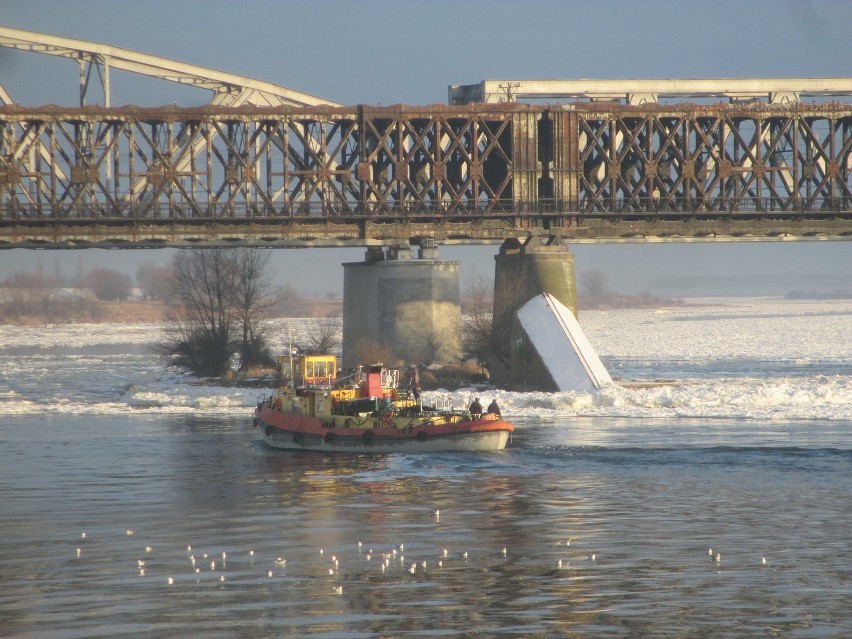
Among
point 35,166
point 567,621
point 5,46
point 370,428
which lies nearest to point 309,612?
point 567,621

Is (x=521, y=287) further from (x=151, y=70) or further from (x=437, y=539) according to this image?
(x=437, y=539)

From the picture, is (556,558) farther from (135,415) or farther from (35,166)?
(35,166)

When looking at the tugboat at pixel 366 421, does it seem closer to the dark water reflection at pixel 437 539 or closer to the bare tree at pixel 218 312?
the dark water reflection at pixel 437 539

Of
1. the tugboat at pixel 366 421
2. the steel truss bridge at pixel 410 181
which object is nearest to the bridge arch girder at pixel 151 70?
the steel truss bridge at pixel 410 181

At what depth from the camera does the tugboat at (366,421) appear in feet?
139

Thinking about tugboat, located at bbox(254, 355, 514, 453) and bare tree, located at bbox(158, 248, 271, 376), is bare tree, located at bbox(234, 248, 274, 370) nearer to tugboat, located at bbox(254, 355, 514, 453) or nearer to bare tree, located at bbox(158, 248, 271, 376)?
bare tree, located at bbox(158, 248, 271, 376)

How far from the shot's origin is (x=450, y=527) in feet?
92.7

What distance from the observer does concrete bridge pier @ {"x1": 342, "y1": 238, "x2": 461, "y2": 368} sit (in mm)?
68250

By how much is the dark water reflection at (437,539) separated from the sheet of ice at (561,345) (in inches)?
640

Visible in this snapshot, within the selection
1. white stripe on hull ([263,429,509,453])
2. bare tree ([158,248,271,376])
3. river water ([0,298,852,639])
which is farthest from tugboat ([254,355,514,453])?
bare tree ([158,248,271,376])

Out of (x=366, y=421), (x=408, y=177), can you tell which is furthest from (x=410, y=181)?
(x=366, y=421)

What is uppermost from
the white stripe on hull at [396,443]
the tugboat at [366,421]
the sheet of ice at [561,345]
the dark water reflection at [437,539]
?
the sheet of ice at [561,345]

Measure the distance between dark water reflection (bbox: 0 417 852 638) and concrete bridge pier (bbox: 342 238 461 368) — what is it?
81.1ft

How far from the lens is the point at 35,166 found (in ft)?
227
